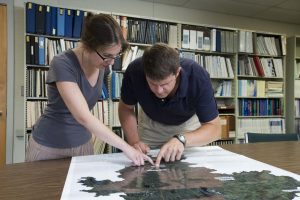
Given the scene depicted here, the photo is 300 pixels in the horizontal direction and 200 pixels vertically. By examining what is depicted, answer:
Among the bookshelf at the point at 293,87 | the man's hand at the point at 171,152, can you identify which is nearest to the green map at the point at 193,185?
the man's hand at the point at 171,152

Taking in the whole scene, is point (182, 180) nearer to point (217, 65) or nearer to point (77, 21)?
point (77, 21)

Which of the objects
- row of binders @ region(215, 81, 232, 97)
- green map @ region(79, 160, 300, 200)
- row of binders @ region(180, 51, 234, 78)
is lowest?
green map @ region(79, 160, 300, 200)

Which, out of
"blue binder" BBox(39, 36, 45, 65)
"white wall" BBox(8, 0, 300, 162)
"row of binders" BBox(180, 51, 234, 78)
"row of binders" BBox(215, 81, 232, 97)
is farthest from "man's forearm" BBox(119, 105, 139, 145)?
"row of binders" BBox(215, 81, 232, 97)

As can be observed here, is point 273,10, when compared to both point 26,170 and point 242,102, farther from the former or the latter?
point 26,170

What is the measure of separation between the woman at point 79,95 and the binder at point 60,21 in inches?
74.1

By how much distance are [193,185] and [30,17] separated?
8.77ft

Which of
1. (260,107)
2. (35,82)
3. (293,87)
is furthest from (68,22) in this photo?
(293,87)

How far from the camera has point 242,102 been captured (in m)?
3.86

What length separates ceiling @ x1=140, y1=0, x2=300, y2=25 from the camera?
3.65m

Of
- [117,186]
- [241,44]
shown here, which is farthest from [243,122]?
[117,186]

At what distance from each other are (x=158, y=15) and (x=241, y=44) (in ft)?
4.00

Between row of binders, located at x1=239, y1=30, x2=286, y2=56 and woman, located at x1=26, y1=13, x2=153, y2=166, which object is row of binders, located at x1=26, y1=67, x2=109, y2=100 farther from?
row of binders, located at x1=239, y1=30, x2=286, y2=56

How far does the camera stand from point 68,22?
2.97 metres

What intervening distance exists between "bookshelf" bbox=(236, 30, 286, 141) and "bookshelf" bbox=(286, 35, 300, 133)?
20 centimetres
